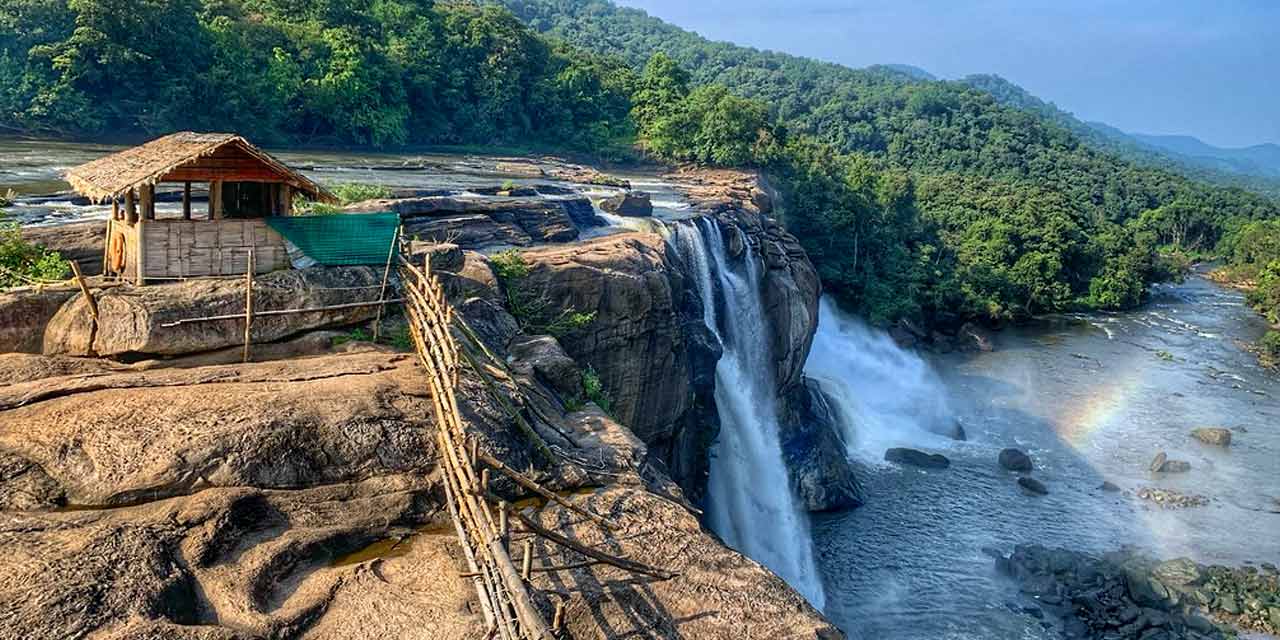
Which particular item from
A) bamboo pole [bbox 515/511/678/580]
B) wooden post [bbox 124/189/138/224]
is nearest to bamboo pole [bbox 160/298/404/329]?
wooden post [bbox 124/189/138/224]

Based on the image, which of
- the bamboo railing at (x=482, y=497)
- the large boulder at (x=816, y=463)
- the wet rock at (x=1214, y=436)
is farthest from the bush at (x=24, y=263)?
the wet rock at (x=1214, y=436)

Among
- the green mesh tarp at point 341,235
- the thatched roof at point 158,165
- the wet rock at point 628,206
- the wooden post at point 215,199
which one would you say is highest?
the thatched roof at point 158,165

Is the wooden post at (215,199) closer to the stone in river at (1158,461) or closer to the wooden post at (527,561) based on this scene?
the wooden post at (527,561)

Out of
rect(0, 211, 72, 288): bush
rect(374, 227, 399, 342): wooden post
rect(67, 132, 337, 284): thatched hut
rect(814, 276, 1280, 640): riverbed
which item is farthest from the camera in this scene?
rect(814, 276, 1280, 640): riverbed

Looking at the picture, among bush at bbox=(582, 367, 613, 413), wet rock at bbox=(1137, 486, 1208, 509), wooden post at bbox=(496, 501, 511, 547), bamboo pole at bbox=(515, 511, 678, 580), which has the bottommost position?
wet rock at bbox=(1137, 486, 1208, 509)

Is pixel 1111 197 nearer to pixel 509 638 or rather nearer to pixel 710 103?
pixel 710 103

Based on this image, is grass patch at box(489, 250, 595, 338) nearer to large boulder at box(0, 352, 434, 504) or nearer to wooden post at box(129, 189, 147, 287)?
large boulder at box(0, 352, 434, 504)
